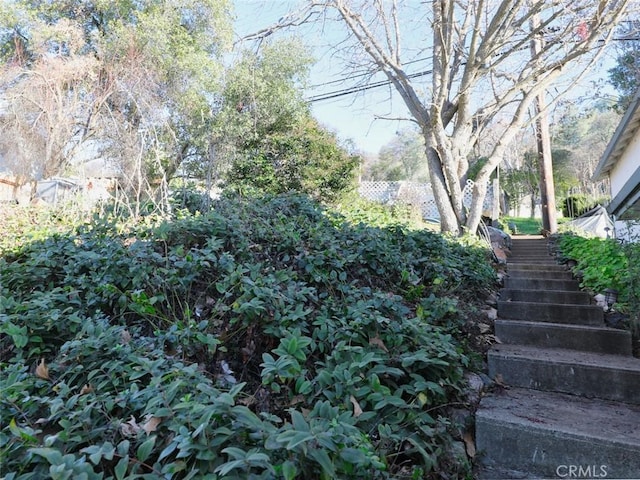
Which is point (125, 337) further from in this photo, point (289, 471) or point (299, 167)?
point (299, 167)

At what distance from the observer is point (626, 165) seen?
25.8ft

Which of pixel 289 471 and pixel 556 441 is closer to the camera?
pixel 289 471

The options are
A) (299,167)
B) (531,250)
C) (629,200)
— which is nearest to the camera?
(629,200)

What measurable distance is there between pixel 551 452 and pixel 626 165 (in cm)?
860

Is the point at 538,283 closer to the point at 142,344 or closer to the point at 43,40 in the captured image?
the point at 142,344

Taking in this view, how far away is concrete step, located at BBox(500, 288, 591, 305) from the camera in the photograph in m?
3.48

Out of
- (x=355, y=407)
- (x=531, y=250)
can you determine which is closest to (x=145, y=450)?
(x=355, y=407)

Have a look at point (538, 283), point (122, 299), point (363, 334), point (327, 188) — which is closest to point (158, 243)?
point (122, 299)

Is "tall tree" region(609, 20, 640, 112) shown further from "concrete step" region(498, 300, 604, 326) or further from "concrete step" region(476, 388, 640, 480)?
"concrete step" region(476, 388, 640, 480)

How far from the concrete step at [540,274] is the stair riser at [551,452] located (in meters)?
2.83

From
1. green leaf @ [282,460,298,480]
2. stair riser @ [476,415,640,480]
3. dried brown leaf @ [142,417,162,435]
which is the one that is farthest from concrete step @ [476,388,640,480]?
dried brown leaf @ [142,417,162,435]

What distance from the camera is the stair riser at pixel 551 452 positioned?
5.12 ft

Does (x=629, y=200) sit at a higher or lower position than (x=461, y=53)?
lower

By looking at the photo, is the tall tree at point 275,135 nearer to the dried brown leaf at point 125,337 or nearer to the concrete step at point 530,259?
the concrete step at point 530,259
